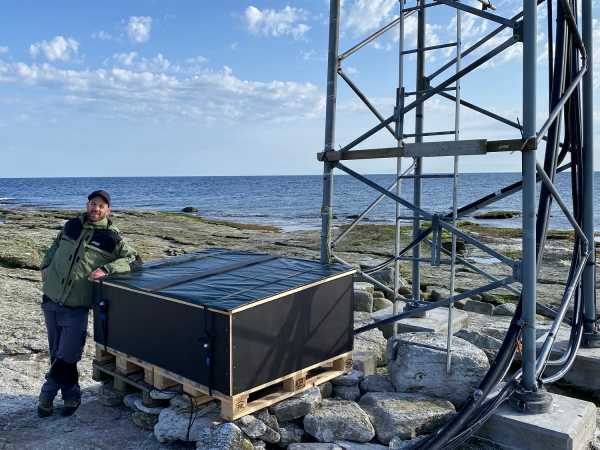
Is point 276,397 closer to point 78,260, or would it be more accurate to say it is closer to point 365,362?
point 365,362

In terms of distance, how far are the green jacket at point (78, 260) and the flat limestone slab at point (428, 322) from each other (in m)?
3.84

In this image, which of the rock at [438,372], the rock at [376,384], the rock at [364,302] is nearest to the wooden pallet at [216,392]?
the rock at [376,384]

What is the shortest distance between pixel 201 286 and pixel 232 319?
2.73 feet

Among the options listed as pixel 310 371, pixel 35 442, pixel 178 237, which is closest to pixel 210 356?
pixel 310 371

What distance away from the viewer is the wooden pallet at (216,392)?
Result: 183 inches

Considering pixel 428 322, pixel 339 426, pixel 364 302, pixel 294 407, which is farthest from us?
pixel 364 302

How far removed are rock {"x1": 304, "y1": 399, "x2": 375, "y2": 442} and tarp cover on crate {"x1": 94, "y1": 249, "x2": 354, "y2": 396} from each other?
468 millimetres

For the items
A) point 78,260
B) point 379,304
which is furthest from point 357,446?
point 379,304

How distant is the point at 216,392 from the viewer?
462 cm

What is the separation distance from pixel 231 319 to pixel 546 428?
287 centimetres

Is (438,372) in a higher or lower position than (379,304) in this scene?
higher

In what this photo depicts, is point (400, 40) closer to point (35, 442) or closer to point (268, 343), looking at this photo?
point (268, 343)

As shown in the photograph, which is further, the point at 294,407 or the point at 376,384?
the point at 376,384

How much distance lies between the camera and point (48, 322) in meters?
5.66
